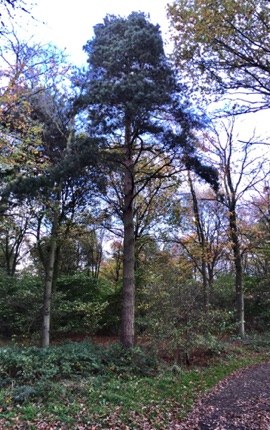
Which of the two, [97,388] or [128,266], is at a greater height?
[128,266]

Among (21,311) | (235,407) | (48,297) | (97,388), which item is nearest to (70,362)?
(97,388)

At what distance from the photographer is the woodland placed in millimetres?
5551

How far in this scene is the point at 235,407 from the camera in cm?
562

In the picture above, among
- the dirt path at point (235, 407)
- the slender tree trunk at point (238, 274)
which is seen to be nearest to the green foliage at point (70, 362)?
the dirt path at point (235, 407)

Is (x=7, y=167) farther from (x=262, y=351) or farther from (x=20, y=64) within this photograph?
(x=262, y=351)

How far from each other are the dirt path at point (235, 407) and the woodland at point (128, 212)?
14.0 inches

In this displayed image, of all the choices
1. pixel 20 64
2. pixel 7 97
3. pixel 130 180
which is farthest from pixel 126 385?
Result: pixel 20 64

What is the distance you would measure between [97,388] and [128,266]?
3.97m

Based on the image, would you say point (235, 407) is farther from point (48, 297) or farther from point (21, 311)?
point (21, 311)

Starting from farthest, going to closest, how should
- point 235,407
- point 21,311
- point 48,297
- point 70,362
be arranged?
1. point 21,311
2. point 48,297
3. point 70,362
4. point 235,407

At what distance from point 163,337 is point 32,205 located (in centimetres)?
617

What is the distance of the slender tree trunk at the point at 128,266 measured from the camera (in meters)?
8.88

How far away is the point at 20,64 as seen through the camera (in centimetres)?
1046

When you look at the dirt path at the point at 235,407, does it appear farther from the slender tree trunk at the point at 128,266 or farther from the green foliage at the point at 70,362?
the slender tree trunk at the point at 128,266
